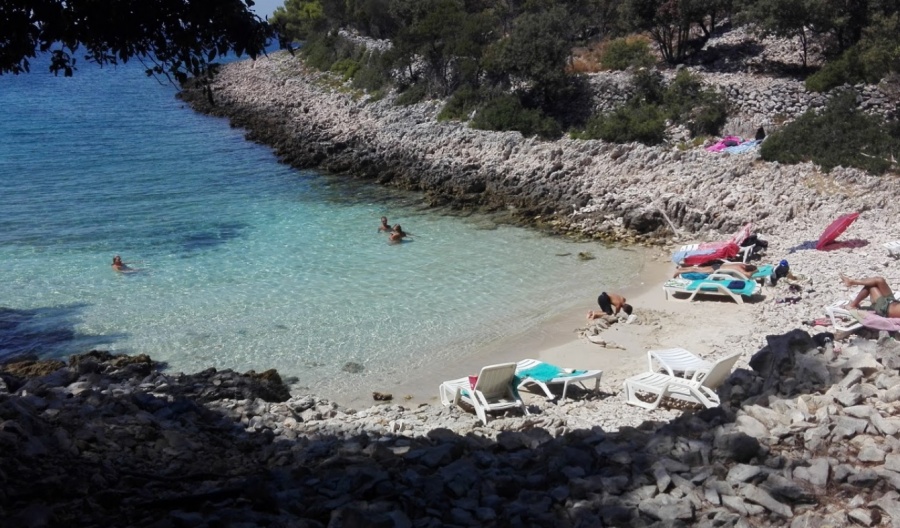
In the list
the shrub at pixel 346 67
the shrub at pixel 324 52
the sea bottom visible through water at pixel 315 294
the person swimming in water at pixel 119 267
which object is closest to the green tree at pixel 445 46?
the shrub at pixel 346 67

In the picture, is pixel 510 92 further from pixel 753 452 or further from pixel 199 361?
pixel 753 452

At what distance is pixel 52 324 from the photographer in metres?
16.4

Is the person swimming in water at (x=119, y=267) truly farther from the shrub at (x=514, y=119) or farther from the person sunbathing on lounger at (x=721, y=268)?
the shrub at (x=514, y=119)

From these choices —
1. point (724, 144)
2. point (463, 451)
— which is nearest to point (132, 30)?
point (463, 451)

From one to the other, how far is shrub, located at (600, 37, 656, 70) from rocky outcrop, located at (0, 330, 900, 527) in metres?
26.5

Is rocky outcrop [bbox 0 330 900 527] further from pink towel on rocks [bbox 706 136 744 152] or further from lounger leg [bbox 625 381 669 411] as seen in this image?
pink towel on rocks [bbox 706 136 744 152]

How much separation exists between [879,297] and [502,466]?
25.5 ft

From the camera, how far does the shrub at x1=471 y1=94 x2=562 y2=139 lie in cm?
2919

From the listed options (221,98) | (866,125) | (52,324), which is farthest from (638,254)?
(221,98)

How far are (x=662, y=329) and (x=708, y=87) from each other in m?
16.8

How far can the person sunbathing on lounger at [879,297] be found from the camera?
36.5 feet

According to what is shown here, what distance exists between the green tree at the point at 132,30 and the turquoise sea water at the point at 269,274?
722cm

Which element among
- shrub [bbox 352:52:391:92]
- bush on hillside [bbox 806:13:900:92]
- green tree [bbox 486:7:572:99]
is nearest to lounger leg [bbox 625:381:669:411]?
bush on hillside [bbox 806:13:900:92]

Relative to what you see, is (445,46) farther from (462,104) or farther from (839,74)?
(839,74)
